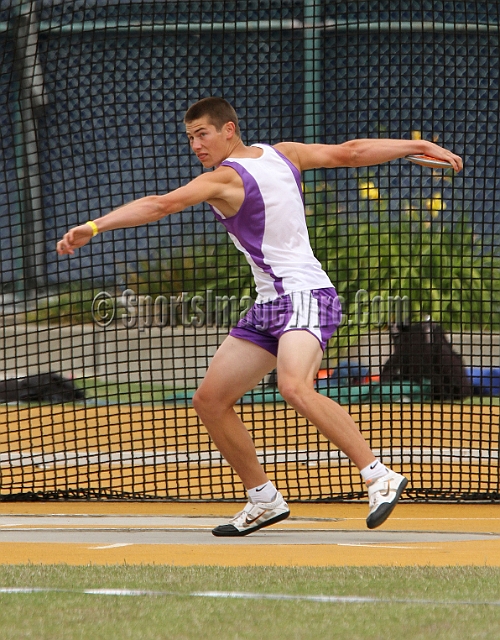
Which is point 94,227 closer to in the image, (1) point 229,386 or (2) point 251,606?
(1) point 229,386

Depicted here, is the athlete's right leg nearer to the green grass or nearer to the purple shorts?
the purple shorts

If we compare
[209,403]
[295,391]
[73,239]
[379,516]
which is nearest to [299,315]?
[295,391]

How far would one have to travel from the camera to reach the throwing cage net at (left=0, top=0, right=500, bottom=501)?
6992 mm

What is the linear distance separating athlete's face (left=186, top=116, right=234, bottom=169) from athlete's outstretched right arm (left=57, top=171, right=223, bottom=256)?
0.84 feet

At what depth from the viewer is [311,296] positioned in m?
4.61

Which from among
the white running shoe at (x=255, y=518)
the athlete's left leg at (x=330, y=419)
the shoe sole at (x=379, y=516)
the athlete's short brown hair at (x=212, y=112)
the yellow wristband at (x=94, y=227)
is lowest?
the white running shoe at (x=255, y=518)

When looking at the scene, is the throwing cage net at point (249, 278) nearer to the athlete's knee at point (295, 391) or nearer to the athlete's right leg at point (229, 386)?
the athlete's right leg at point (229, 386)

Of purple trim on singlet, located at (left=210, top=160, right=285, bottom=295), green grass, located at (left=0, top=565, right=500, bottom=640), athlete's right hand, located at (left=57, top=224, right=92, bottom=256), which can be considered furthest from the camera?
purple trim on singlet, located at (left=210, top=160, right=285, bottom=295)

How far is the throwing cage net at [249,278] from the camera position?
6.99 m

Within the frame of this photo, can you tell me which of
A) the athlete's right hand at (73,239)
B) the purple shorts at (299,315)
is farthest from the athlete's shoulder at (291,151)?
the athlete's right hand at (73,239)

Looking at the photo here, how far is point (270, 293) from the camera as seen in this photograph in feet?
15.3

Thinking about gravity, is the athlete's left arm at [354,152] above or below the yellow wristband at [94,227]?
above

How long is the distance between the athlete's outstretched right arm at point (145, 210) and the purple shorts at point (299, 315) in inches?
21.5

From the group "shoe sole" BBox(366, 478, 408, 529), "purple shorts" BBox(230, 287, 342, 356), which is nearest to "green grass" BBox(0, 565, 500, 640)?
"shoe sole" BBox(366, 478, 408, 529)
